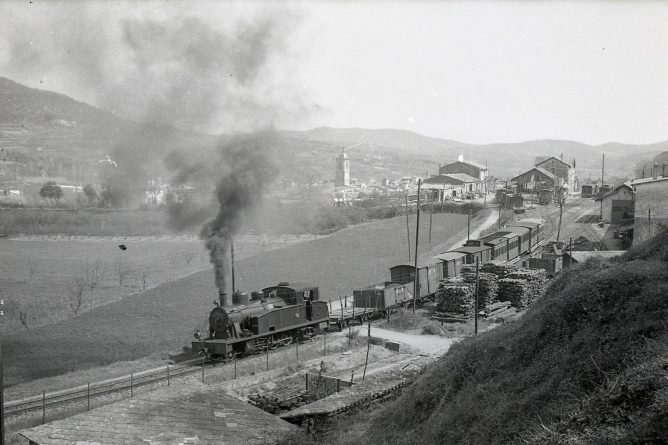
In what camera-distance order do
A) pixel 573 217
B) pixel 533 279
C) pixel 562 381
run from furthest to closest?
pixel 573 217 < pixel 533 279 < pixel 562 381

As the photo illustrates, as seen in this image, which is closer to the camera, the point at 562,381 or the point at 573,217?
the point at 562,381

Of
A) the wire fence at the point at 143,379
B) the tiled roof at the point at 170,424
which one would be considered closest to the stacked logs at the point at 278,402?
the wire fence at the point at 143,379

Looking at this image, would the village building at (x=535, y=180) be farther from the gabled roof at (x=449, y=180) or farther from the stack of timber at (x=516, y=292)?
the stack of timber at (x=516, y=292)

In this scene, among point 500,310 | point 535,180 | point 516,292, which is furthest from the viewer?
point 535,180

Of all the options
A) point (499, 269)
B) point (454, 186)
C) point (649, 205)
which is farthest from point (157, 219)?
point (649, 205)

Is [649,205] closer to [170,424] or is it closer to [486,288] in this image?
[486,288]

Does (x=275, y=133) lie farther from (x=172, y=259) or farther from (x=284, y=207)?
(x=284, y=207)

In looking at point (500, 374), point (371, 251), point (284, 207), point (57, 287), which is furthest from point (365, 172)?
point (500, 374)
